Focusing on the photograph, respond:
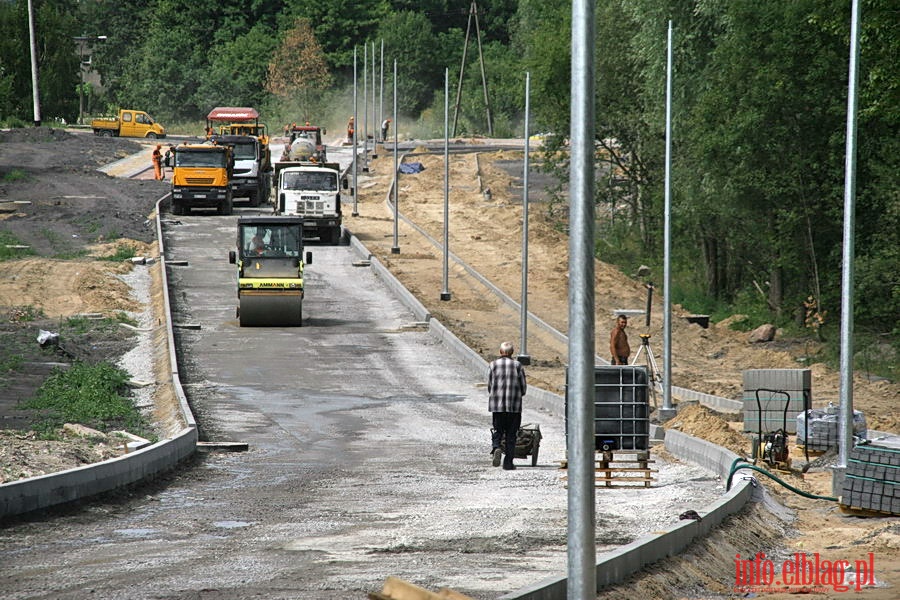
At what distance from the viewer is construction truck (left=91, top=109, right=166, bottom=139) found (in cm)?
8906

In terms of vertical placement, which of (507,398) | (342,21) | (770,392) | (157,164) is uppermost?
(342,21)

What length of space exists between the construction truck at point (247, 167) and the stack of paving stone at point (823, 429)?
38.3 metres

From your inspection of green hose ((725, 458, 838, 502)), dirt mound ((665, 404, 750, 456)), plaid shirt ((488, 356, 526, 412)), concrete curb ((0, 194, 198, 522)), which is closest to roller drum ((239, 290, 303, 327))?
concrete curb ((0, 194, 198, 522))

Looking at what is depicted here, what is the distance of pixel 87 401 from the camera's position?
26.2 meters

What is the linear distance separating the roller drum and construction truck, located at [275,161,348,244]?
1267 cm

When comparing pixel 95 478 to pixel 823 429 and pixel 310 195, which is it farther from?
pixel 310 195

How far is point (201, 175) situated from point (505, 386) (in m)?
37.1

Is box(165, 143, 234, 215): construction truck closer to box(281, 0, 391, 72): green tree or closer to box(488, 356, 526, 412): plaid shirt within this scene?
box(488, 356, 526, 412): plaid shirt

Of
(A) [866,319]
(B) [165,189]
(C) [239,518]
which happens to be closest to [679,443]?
(C) [239,518]

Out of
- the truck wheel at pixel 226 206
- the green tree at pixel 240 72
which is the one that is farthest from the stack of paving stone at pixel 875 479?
the green tree at pixel 240 72

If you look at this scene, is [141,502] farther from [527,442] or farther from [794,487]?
[794,487]

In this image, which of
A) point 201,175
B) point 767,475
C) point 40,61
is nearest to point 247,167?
point 201,175

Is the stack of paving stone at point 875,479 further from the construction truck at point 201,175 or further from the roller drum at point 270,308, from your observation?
the construction truck at point 201,175

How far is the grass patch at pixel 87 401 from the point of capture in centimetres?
2417
